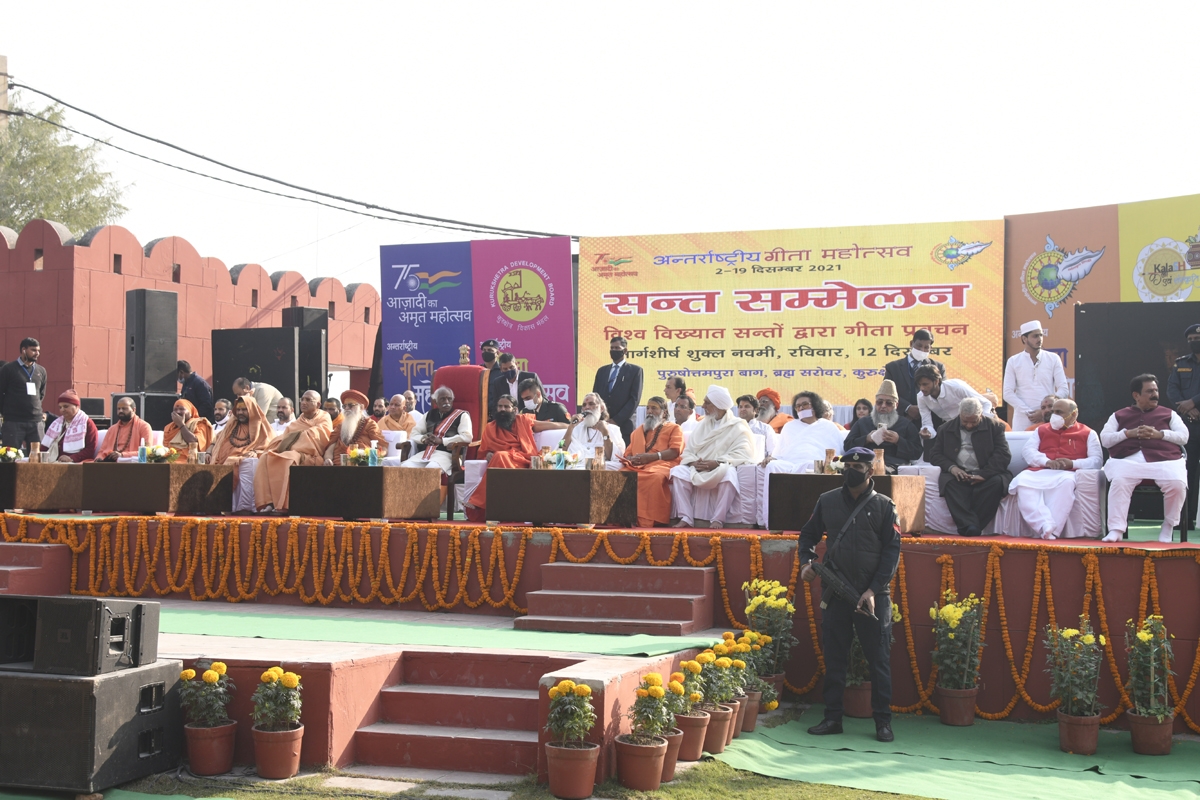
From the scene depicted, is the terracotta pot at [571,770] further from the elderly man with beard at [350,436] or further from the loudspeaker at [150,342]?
the loudspeaker at [150,342]

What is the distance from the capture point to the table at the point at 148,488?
32.2 ft

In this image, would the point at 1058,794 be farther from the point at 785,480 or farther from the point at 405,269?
the point at 405,269

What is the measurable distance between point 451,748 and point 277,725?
2.92 ft

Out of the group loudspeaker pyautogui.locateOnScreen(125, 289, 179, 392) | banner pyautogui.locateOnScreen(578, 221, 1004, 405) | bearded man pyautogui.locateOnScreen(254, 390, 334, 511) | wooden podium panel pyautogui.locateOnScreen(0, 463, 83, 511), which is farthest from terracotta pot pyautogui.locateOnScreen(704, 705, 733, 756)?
loudspeaker pyautogui.locateOnScreen(125, 289, 179, 392)

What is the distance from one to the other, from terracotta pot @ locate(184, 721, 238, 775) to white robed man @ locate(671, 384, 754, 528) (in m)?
4.69

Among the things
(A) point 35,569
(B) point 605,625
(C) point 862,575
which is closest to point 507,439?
(B) point 605,625

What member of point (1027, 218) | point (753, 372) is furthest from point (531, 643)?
point (1027, 218)

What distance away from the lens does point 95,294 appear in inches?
728

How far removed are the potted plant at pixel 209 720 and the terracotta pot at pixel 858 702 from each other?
12.1 ft

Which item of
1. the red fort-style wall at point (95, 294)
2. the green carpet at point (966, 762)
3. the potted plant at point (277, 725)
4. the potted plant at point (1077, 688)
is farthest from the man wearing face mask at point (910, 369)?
the red fort-style wall at point (95, 294)

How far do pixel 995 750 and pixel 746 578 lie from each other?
2.00m

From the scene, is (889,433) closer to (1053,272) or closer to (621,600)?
(621,600)

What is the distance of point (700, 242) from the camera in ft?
48.4

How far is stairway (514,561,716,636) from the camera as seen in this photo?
7.50 m
